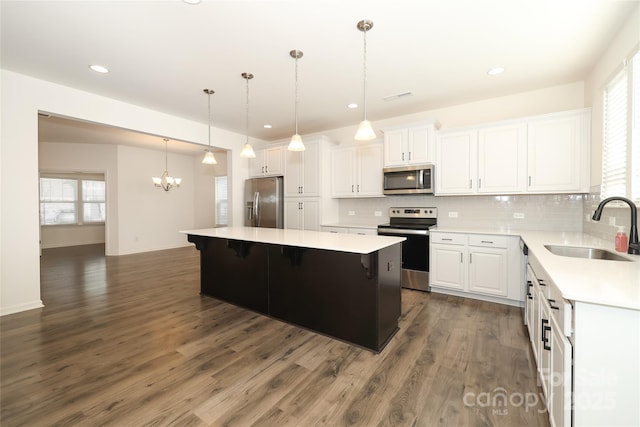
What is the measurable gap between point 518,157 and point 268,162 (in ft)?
13.5

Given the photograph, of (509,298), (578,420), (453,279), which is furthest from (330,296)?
(509,298)

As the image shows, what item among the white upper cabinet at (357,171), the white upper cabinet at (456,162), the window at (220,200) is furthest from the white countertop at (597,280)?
the window at (220,200)

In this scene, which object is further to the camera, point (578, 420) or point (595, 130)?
point (595, 130)

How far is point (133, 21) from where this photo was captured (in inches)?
88.1

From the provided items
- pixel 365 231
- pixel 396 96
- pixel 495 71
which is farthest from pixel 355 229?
pixel 495 71

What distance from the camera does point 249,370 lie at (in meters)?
2.04

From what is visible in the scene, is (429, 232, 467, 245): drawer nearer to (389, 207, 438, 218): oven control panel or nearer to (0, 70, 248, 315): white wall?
(389, 207, 438, 218): oven control panel

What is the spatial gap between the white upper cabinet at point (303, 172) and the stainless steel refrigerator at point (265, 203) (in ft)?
0.65

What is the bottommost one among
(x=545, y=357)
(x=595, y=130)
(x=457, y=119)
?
(x=545, y=357)

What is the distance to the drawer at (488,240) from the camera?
327 centimetres

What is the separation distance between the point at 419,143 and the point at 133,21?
352 centimetres

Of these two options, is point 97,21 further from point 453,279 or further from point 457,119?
point 453,279

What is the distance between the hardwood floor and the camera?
1.61 m

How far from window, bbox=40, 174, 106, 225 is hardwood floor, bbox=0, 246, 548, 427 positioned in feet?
21.2
